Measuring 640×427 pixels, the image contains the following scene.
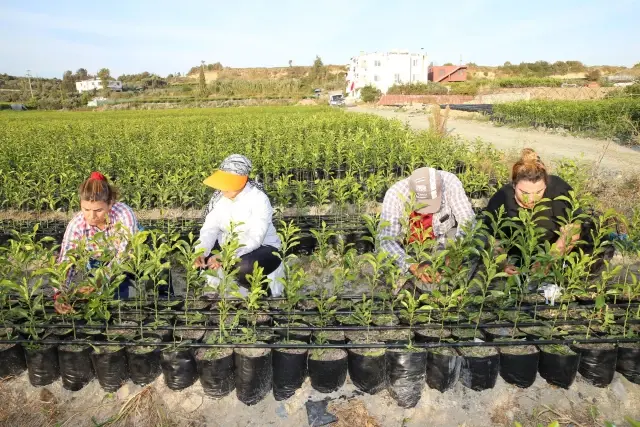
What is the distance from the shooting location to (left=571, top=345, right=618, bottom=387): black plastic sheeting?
275cm

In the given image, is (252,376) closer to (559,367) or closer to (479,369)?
(479,369)

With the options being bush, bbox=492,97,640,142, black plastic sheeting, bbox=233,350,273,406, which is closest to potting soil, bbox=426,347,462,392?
black plastic sheeting, bbox=233,350,273,406

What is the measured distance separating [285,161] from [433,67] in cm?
7187

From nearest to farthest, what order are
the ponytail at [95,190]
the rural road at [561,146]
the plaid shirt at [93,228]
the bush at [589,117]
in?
the ponytail at [95,190] < the plaid shirt at [93,228] < the rural road at [561,146] < the bush at [589,117]

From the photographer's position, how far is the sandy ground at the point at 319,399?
2.59 meters

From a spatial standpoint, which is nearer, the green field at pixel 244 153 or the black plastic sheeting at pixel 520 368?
the black plastic sheeting at pixel 520 368

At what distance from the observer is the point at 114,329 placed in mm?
3037

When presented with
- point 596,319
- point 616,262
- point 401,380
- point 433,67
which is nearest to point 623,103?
point 616,262

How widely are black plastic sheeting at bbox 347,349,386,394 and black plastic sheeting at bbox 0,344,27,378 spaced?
216cm

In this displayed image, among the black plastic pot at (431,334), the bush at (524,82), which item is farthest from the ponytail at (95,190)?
the bush at (524,82)

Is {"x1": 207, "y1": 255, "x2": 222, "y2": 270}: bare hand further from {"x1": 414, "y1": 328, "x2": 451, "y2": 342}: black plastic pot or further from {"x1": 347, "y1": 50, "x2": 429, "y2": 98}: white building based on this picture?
{"x1": 347, "y1": 50, "x2": 429, "y2": 98}: white building

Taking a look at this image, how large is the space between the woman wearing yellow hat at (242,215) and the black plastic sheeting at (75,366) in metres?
1.10

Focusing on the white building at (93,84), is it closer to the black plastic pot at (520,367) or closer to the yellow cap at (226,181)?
the yellow cap at (226,181)

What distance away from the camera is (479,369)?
107 inches
